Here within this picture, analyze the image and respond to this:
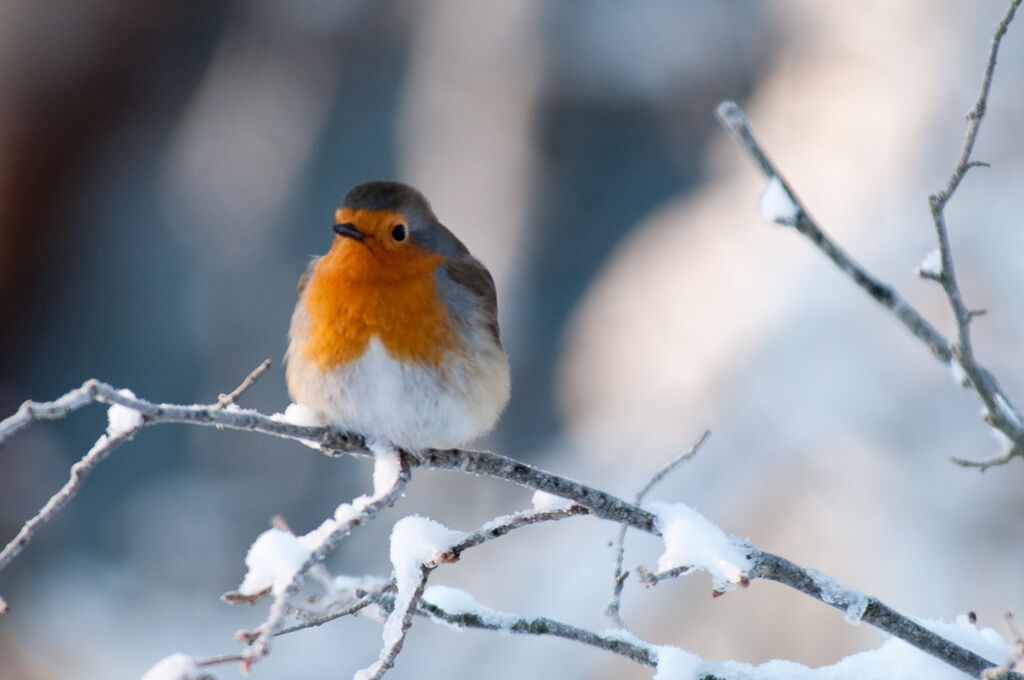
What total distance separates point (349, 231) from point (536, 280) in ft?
13.1

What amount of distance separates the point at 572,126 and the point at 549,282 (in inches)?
40.4

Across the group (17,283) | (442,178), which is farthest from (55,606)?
(442,178)

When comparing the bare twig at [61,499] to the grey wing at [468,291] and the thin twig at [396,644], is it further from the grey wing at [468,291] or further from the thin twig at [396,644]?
the grey wing at [468,291]

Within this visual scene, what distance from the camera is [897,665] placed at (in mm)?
1944

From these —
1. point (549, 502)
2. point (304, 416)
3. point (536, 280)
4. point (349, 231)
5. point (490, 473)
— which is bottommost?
point (549, 502)

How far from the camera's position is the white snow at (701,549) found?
62.6 inches

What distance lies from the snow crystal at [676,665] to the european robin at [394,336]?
36.2 inches

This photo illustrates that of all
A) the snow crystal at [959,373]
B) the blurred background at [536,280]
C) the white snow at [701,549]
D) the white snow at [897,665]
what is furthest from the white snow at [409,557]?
the blurred background at [536,280]

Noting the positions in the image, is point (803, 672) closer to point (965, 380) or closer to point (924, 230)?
point (965, 380)

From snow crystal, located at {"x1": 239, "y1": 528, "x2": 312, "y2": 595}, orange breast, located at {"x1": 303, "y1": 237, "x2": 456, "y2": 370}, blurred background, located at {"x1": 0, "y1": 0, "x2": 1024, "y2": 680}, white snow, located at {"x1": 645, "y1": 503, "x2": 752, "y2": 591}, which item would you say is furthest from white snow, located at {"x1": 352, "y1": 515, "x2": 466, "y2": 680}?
blurred background, located at {"x1": 0, "y1": 0, "x2": 1024, "y2": 680}


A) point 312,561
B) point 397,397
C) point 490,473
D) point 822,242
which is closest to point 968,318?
point 822,242

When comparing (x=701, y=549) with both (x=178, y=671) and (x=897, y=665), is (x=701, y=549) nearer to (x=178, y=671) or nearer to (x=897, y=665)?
(x=897, y=665)

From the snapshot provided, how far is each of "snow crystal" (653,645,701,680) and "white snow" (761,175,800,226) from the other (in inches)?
37.0

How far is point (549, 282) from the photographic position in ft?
21.7
